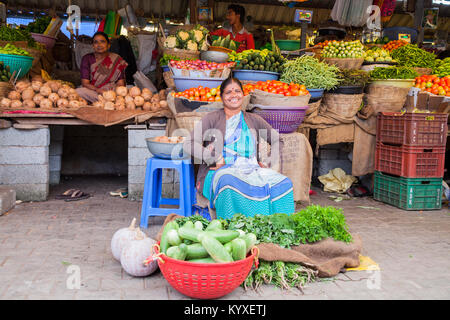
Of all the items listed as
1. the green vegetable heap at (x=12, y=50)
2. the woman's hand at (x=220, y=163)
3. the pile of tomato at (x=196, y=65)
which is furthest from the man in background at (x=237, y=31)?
the woman's hand at (x=220, y=163)

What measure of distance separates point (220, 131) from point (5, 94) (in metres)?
3.16

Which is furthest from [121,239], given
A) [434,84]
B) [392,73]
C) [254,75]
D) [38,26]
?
[38,26]

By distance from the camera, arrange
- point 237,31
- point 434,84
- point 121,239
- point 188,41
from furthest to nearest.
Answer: point 237,31 → point 434,84 → point 188,41 → point 121,239

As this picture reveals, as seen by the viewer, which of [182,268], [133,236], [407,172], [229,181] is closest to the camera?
[182,268]

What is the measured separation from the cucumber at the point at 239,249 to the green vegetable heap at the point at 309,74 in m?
3.26

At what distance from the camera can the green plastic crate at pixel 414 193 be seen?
5223 mm

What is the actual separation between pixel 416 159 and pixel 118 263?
12.4ft

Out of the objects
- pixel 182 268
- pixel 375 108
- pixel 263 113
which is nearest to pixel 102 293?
pixel 182 268

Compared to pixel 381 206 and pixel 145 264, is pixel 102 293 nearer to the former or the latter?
pixel 145 264

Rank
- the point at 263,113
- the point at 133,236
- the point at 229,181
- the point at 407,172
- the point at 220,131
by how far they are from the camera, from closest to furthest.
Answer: the point at 133,236 → the point at 229,181 → the point at 220,131 → the point at 263,113 → the point at 407,172

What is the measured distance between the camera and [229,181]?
3.55 meters

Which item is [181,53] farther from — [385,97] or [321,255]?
[321,255]

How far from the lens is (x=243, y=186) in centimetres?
357

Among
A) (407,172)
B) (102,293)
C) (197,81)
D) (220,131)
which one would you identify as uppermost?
(197,81)
